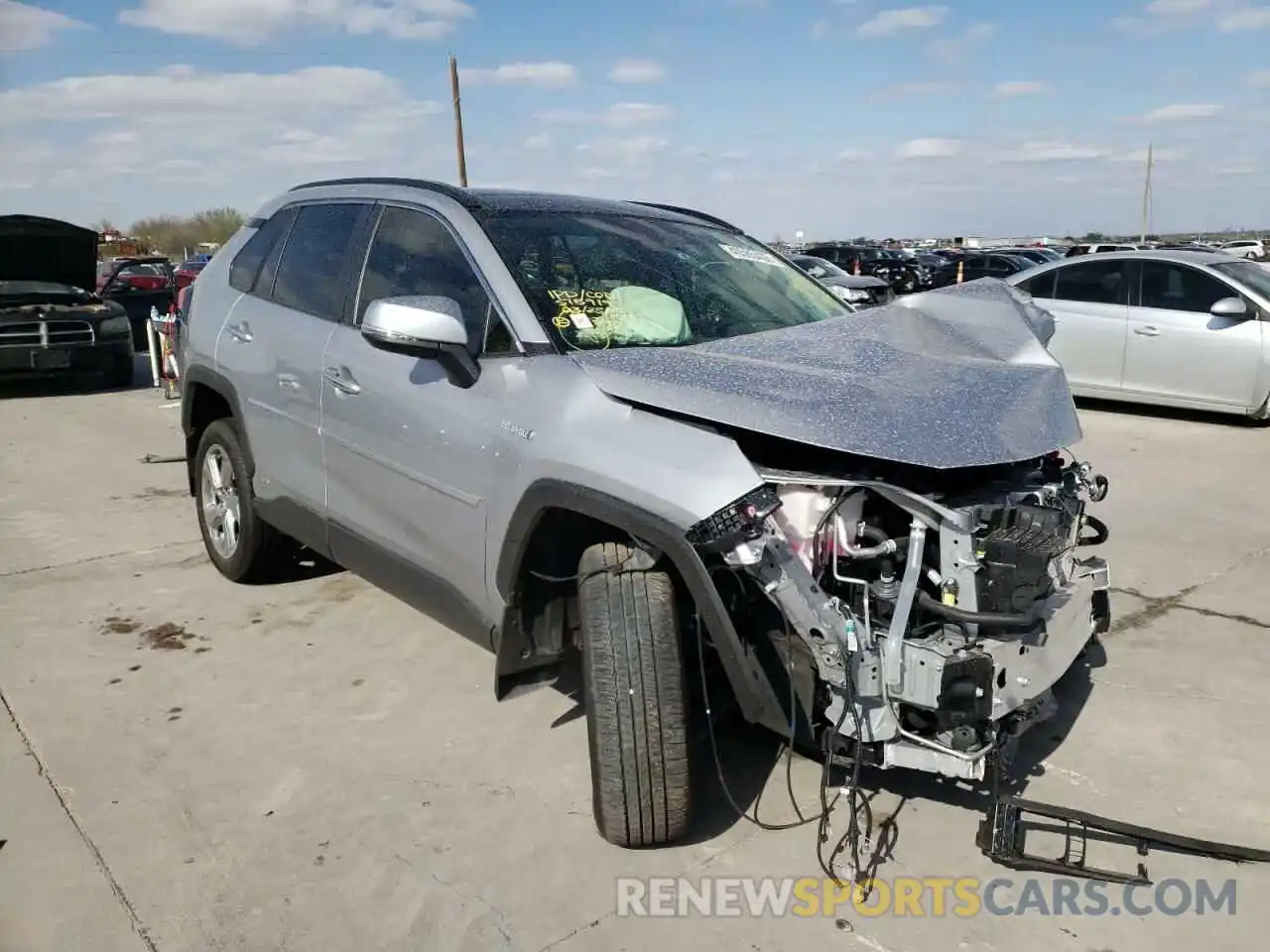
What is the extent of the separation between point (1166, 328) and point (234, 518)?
7.85m

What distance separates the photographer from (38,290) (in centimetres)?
1215

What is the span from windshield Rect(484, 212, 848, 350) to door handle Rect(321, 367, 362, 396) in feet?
2.52

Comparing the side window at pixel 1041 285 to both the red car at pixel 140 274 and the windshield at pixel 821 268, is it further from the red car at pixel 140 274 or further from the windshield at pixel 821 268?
the red car at pixel 140 274

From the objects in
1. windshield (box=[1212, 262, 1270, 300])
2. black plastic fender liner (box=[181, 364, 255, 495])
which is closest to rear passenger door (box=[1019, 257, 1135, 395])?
windshield (box=[1212, 262, 1270, 300])

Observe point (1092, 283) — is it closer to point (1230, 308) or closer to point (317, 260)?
point (1230, 308)

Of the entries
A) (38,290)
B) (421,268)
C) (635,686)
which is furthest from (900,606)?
(38,290)

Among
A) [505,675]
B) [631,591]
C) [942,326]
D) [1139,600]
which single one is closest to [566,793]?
[505,675]

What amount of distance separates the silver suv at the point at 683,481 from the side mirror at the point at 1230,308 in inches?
218

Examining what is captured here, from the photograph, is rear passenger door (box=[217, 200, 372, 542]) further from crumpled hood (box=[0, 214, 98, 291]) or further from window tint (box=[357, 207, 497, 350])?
crumpled hood (box=[0, 214, 98, 291])

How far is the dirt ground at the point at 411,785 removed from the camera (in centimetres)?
271

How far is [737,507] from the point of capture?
2.57 metres

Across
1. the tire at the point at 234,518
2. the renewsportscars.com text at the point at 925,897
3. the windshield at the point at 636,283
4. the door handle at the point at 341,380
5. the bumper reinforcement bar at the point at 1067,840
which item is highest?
the windshield at the point at 636,283

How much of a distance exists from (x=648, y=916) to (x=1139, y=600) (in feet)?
10.4

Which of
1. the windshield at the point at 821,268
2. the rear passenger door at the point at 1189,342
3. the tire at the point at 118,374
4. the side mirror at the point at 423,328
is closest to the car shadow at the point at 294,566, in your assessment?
the side mirror at the point at 423,328
